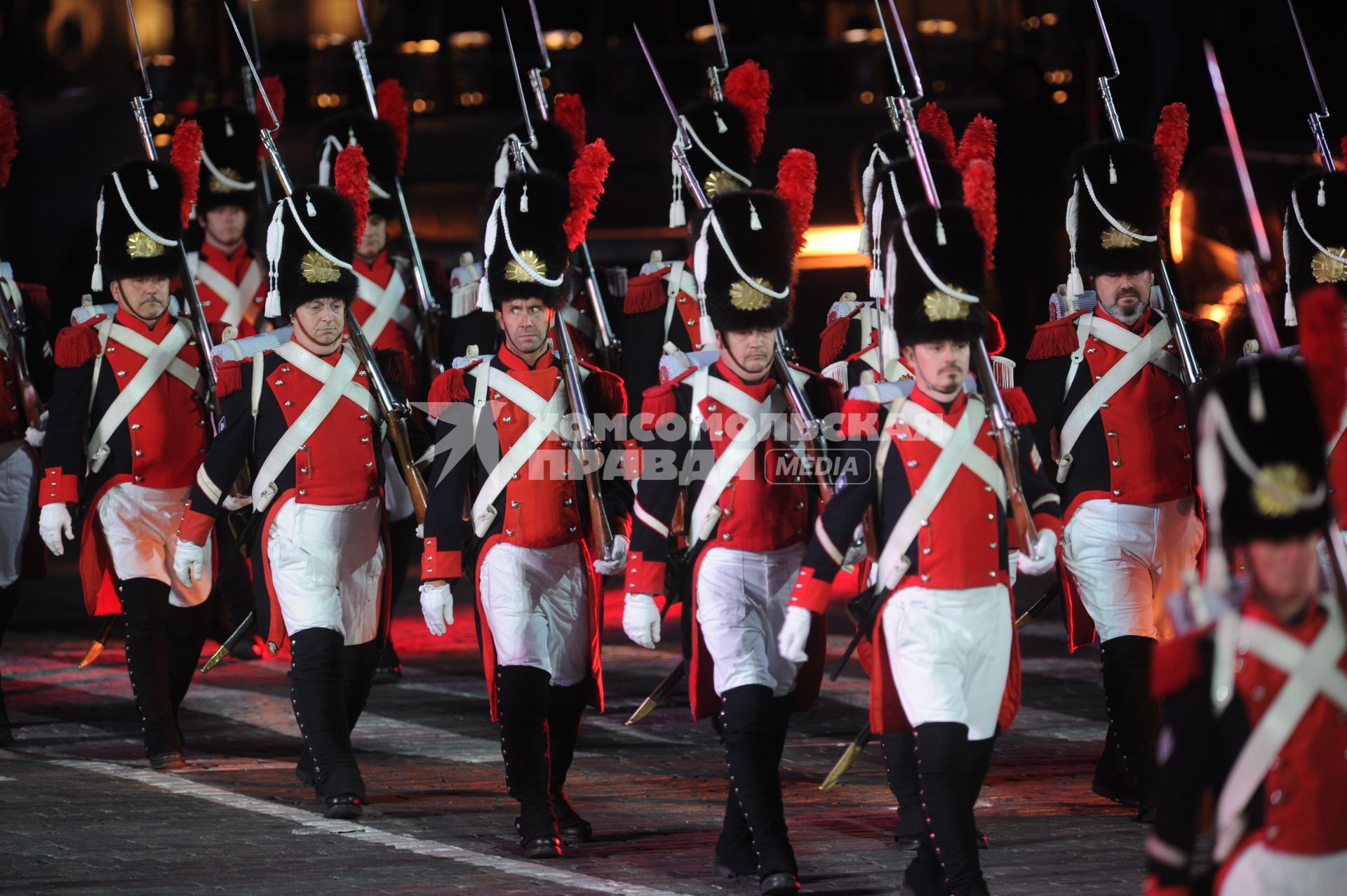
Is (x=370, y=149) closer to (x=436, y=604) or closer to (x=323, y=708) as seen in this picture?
(x=323, y=708)

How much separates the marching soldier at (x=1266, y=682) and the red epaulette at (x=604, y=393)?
3.47 meters

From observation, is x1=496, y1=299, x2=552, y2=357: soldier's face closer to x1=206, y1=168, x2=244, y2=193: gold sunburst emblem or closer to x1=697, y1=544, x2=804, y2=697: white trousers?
x1=697, y1=544, x2=804, y2=697: white trousers

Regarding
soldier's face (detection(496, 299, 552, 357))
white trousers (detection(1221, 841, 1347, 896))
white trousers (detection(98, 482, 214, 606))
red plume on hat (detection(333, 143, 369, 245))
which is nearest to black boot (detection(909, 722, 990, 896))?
white trousers (detection(1221, 841, 1347, 896))

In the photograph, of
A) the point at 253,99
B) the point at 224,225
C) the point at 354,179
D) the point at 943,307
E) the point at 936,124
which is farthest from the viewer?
the point at 253,99

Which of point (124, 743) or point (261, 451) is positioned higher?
point (261, 451)

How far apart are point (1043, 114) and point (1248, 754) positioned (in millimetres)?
13581

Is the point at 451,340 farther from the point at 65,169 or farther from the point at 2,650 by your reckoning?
the point at 65,169

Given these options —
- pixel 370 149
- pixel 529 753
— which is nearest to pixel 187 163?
pixel 370 149

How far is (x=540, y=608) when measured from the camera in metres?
7.63

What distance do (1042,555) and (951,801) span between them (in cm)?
85

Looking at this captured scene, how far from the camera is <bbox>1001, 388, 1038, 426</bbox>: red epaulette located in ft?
22.7

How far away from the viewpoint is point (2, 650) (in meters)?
11.8

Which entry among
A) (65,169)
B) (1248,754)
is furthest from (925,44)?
(1248,754)

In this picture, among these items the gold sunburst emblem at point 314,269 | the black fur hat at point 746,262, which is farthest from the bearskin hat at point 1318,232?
the gold sunburst emblem at point 314,269
